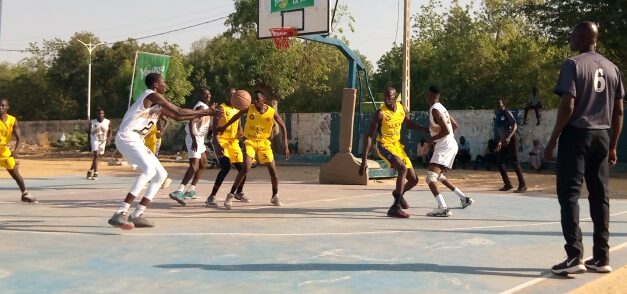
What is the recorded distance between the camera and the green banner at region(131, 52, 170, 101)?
28609 millimetres

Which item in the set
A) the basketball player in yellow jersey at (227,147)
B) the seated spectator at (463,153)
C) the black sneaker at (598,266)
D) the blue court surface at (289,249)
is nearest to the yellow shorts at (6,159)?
the blue court surface at (289,249)

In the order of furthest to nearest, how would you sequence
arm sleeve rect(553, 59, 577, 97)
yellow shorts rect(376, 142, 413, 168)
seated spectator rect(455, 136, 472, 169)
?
seated spectator rect(455, 136, 472, 169), yellow shorts rect(376, 142, 413, 168), arm sleeve rect(553, 59, 577, 97)

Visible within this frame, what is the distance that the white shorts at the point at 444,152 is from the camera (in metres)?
9.93

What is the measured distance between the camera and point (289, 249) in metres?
7.13

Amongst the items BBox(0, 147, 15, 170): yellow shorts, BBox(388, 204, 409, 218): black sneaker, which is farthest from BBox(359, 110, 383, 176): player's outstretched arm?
BBox(0, 147, 15, 170): yellow shorts

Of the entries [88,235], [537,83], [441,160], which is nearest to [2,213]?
[88,235]

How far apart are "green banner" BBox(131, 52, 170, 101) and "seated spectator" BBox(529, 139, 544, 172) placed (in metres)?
14.8

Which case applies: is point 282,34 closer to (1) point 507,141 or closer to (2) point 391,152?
(1) point 507,141

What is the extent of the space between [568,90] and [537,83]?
36.2 m

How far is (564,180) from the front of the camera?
5.88 metres

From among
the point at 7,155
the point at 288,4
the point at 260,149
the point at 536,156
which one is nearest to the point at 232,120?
the point at 260,149

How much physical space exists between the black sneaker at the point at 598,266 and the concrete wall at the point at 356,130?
1387 centimetres

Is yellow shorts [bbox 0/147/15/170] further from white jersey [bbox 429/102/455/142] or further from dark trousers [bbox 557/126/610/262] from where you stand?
dark trousers [bbox 557/126/610/262]

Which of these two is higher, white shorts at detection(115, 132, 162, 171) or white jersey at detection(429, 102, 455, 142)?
white jersey at detection(429, 102, 455, 142)
